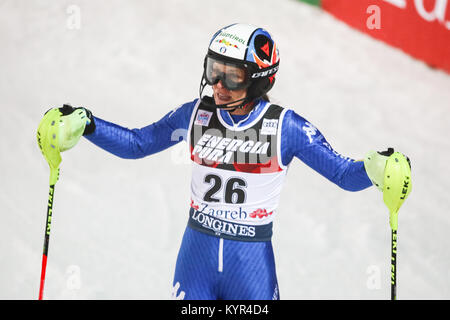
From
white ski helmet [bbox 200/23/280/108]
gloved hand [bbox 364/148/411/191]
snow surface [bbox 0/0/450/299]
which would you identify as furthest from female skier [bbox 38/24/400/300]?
snow surface [bbox 0/0/450/299]

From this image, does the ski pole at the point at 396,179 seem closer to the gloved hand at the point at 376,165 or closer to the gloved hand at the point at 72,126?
the gloved hand at the point at 376,165

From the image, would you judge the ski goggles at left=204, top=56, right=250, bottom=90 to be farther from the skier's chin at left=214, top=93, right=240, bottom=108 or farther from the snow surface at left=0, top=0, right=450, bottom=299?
the snow surface at left=0, top=0, right=450, bottom=299

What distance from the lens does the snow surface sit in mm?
5742

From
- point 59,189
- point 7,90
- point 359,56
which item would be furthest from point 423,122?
point 7,90

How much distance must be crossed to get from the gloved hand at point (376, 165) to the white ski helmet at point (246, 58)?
0.64 m

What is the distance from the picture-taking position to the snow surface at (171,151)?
18.8 ft

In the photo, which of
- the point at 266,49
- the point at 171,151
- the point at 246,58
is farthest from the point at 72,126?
the point at 171,151

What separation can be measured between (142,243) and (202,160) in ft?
6.57

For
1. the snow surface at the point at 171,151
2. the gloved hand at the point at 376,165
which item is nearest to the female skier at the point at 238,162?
the gloved hand at the point at 376,165

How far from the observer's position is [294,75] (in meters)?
7.80

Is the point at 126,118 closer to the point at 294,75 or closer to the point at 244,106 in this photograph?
the point at 294,75

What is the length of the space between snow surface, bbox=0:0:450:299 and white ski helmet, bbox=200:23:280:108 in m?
1.88

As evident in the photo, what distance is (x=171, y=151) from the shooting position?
686 cm

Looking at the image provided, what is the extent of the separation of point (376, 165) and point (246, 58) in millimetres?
798
